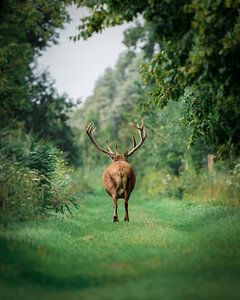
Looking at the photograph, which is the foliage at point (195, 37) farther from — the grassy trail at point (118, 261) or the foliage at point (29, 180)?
the foliage at point (29, 180)

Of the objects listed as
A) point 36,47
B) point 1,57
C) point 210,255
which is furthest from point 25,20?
point 210,255

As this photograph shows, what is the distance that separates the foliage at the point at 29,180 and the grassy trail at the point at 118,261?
735 millimetres

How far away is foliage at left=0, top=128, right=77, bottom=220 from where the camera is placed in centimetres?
1459

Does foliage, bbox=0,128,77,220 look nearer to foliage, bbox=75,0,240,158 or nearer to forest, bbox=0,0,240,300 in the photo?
forest, bbox=0,0,240,300

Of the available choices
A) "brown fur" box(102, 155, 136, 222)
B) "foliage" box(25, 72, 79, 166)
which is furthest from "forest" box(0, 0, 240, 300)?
"foliage" box(25, 72, 79, 166)

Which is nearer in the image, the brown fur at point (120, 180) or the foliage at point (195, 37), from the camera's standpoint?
the foliage at point (195, 37)

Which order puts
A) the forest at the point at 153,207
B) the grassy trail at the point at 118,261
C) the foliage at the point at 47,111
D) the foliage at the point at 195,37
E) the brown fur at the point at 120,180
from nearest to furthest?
the grassy trail at the point at 118,261
the forest at the point at 153,207
the foliage at the point at 195,37
the brown fur at the point at 120,180
the foliage at the point at 47,111

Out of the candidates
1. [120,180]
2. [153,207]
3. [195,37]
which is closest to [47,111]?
[153,207]

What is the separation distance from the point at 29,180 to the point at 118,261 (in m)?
6.26

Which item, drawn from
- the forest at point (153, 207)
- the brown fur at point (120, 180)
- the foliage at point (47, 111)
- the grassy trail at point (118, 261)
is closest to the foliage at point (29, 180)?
the forest at point (153, 207)

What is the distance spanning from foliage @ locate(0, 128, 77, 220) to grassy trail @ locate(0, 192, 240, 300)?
73 cm

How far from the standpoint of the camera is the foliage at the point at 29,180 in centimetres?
1459

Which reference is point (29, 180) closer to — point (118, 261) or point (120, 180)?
point (120, 180)

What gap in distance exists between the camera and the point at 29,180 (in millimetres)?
15875
